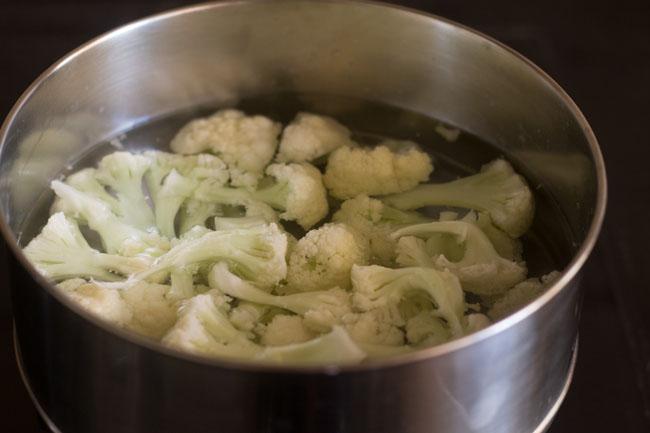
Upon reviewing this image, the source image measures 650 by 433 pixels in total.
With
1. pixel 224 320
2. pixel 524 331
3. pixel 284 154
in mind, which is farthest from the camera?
pixel 284 154

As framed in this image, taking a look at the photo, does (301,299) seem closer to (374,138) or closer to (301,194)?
(301,194)

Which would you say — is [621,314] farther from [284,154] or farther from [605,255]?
[284,154]

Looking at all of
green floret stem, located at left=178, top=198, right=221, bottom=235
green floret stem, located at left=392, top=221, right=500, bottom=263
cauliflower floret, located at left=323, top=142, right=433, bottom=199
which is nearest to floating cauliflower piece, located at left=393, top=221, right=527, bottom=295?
green floret stem, located at left=392, top=221, right=500, bottom=263

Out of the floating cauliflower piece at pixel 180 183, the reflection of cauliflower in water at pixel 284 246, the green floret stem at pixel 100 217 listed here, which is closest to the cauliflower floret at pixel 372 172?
the reflection of cauliflower in water at pixel 284 246

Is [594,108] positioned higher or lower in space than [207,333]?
lower

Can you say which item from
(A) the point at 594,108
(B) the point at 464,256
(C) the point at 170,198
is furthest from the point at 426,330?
(A) the point at 594,108

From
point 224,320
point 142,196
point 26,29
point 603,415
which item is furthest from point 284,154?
point 26,29

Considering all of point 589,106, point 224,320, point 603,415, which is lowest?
point 603,415
